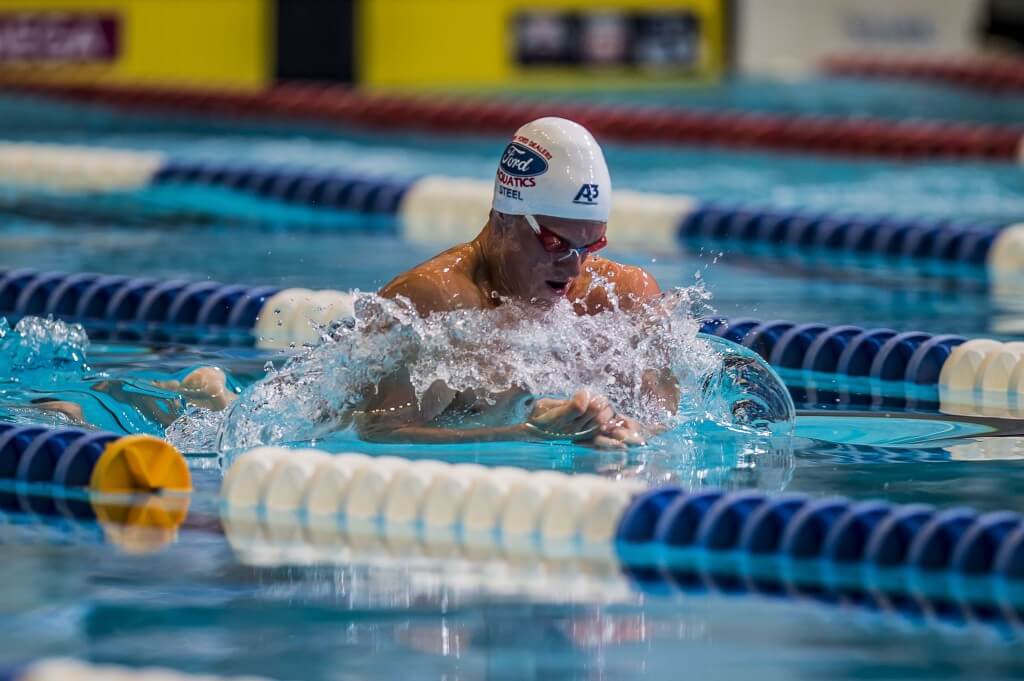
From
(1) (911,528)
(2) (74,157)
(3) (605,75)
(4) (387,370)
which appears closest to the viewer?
(1) (911,528)

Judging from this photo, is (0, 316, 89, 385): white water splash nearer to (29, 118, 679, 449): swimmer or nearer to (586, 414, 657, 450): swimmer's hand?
(29, 118, 679, 449): swimmer

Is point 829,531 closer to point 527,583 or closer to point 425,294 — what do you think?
point 527,583

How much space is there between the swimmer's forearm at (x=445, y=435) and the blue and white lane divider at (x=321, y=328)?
395mm

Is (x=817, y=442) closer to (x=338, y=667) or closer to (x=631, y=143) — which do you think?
(x=338, y=667)

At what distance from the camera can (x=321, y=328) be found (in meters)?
3.81

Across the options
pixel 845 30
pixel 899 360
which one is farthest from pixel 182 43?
pixel 899 360

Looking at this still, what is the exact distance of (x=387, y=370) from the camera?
3.47m

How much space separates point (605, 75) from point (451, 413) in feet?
31.4

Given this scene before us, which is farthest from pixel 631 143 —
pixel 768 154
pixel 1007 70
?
pixel 1007 70

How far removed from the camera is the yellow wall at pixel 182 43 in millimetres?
11375

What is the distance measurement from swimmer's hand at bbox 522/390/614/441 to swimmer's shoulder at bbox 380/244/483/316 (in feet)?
0.81

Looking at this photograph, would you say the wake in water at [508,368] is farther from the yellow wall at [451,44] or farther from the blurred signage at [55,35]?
the yellow wall at [451,44]

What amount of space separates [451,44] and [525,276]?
9123mm

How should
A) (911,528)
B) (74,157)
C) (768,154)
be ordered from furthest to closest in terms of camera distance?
(768,154) → (74,157) → (911,528)
